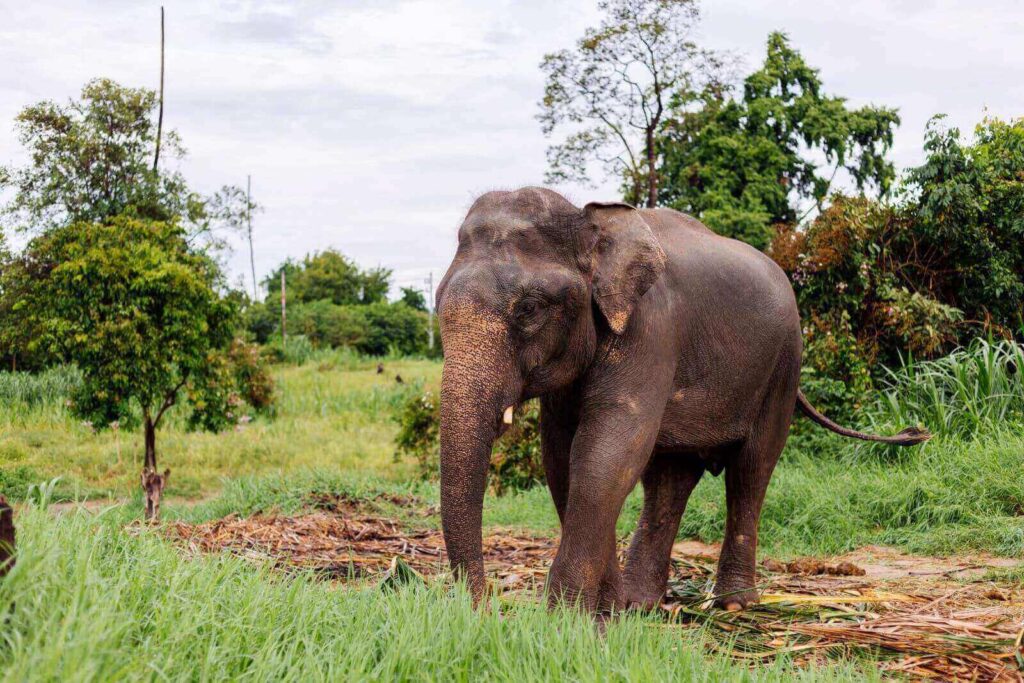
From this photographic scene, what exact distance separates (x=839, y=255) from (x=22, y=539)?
372 inches

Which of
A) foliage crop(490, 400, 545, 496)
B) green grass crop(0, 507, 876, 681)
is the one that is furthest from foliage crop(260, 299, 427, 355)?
green grass crop(0, 507, 876, 681)

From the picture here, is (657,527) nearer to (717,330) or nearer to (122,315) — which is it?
(717,330)

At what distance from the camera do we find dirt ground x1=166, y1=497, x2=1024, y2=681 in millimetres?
4004

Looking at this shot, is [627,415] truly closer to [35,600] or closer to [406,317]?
[35,600]

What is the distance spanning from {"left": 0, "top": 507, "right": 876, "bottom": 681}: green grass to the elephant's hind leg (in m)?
1.49

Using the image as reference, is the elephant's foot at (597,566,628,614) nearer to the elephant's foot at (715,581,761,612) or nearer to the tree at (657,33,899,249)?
the elephant's foot at (715,581,761,612)

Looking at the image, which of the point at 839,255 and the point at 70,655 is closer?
the point at 70,655

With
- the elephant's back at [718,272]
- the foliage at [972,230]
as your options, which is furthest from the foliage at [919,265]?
the elephant's back at [718,272]

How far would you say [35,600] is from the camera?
257 cm

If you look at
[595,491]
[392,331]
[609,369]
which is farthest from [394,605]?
[392,331]

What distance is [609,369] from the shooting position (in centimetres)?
412

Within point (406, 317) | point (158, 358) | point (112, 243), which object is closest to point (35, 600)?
point (158, 358)

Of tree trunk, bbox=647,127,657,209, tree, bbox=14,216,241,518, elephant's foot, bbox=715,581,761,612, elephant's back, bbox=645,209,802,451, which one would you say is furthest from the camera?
tree trunk, bbox=647,127,657,209

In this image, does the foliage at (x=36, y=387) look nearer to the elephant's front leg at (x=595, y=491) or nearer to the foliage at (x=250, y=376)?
the foliage at (x=250, y=376)
